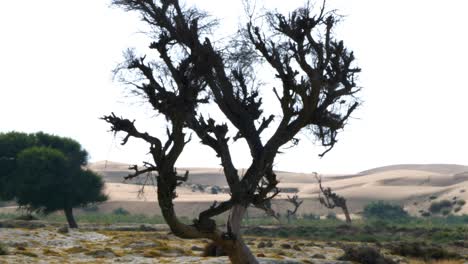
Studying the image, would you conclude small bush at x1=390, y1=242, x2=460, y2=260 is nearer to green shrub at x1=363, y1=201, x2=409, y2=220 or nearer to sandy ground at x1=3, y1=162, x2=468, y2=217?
green shrub at x1=363, y1=201, x2=409, y2=220

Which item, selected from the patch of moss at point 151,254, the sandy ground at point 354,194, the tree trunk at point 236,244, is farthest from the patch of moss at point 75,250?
the sandy ground at point 354,194

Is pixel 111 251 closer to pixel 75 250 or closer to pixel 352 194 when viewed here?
pixel 75 250

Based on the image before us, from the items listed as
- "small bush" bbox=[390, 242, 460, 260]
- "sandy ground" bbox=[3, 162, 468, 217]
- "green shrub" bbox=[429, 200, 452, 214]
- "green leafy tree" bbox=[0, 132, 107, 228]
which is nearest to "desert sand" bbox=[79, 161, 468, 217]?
"sandy ground" bbox=[3, 162, 468, 217]

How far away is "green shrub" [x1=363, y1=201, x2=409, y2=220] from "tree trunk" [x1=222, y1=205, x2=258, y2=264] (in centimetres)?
8833

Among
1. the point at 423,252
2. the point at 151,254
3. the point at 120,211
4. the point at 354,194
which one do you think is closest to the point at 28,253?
the point at 151,254

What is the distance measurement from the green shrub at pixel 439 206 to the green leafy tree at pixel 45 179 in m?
63.9

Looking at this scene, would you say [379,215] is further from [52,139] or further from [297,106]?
[297,106]

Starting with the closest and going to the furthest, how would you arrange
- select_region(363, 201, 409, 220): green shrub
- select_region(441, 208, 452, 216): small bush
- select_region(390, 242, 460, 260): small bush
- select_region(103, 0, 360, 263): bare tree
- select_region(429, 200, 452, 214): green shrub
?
select_region(103, 0, 360, 263): bare tree, select_region(390, 242, 460, 260): small bush, select_region(363, 201, 409, 220): green shrub, select_region(441, 208, 452, 216): small bush, select_region(429, 200, 452, 214): green shrub

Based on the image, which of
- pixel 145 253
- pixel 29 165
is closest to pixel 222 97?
pixel 145 253

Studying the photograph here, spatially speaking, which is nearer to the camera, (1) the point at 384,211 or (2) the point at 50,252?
(2) the point at 50,252

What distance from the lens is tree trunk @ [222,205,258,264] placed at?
2041 cm

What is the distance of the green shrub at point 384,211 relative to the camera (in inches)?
4262

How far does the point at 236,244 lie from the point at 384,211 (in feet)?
302

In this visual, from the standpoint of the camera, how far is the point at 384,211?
4316 inches
